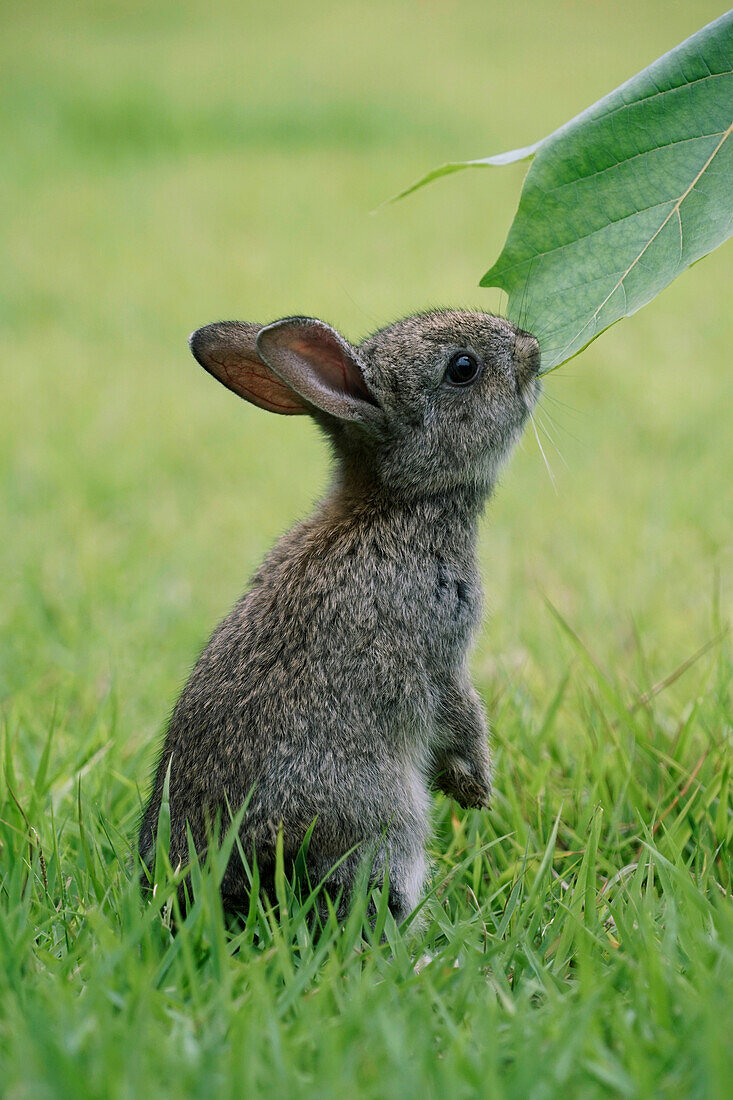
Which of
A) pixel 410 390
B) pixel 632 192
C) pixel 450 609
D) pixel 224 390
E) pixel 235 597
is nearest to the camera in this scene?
pixel 632 192

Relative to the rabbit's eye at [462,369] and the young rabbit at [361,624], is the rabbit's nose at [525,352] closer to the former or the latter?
the young rabbit at [361,624]

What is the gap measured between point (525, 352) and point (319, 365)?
0.66 m

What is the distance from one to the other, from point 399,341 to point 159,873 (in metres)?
1.69

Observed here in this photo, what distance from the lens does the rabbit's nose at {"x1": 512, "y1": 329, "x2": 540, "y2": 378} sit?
11.6 feet

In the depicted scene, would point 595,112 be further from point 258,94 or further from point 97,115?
point 258,94

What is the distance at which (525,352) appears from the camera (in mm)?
3529

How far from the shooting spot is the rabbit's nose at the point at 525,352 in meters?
3.53

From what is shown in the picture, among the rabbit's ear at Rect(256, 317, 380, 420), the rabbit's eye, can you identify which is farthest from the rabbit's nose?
the rabbit's ear at Rect(256, 317, 380, 420)

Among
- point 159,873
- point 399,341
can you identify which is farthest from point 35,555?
A: point 159,873

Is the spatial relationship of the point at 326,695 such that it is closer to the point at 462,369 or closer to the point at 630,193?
the point at 462,369

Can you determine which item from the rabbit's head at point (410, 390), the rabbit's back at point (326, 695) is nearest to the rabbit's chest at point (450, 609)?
the rabbit's back at point (326, 695)

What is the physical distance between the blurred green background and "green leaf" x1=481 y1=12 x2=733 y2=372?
3.32 ft

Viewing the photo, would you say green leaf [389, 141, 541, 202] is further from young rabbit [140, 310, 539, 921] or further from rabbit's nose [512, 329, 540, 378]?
rabbit's nose [512, 329, 540, 378]

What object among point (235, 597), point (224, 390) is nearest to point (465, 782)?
point (235, 597)
